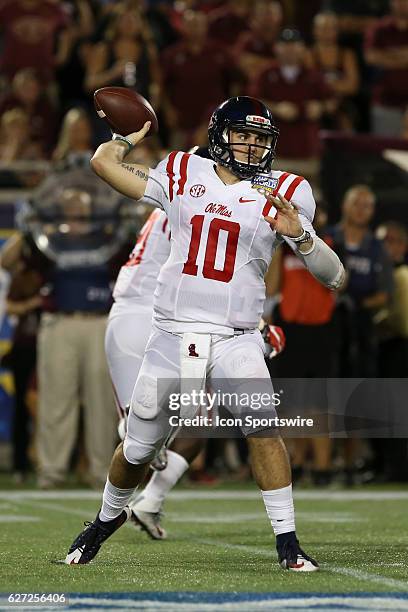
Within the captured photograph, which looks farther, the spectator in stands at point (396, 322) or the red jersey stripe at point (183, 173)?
the spectator in stands at point (396, 322)

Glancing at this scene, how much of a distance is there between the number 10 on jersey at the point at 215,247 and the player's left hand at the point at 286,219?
0.63 ft

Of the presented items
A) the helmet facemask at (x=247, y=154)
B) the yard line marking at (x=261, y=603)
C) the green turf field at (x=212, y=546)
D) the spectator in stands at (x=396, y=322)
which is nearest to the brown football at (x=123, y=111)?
the helmet facemask at (x=247, y=154)

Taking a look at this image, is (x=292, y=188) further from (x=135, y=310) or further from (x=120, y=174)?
(x=135, y=310)

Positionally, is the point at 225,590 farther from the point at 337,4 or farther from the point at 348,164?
the point at 337,4

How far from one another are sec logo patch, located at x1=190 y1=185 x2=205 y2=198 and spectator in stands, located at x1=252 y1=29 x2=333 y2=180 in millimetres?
6328

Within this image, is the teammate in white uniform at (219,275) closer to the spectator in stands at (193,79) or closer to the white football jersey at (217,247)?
the white football jersey at (217,247)

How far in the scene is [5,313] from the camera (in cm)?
1039

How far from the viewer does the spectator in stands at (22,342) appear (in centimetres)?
975

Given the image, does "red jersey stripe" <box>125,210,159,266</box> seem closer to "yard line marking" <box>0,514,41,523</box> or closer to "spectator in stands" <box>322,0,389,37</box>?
"yard line marking" <box>0,514,41,523</box>

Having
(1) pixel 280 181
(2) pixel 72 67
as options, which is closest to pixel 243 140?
(1) pixel 280 181

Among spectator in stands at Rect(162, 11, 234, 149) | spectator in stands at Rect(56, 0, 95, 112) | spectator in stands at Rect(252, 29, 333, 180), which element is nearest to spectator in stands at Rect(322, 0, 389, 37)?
spectator in stands at Rect(162, 11, 234, 149)

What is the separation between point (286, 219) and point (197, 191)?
1.26ft

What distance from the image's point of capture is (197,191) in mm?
4898

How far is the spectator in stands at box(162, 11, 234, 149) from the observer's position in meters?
11.8
